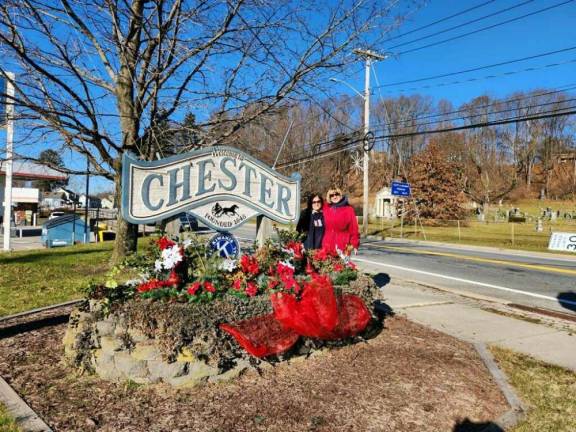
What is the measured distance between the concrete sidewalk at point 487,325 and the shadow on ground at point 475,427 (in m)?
1.87

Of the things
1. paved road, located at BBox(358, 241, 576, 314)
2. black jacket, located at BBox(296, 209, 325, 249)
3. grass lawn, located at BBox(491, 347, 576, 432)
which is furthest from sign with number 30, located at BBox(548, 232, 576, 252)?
grass lawn, located at BBox(491, 347, 576, 432)

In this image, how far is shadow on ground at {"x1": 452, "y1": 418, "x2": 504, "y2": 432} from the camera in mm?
3115

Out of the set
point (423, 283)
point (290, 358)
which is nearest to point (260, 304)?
point (290, 358)

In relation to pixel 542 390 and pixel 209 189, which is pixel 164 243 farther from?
pixel 542 390

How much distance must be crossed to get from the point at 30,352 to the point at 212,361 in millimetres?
1979

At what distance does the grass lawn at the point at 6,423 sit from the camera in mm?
2855

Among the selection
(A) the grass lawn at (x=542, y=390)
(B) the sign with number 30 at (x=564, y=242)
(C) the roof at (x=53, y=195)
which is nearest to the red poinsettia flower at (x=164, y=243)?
(A) the grass lawn at (x=542, y=390)

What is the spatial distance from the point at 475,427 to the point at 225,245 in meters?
2.96

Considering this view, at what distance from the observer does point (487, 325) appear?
6.04 m

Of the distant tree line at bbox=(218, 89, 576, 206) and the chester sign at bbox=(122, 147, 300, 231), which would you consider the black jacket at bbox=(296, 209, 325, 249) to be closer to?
the chester sign at bbox=(122, 147, 300, 231)

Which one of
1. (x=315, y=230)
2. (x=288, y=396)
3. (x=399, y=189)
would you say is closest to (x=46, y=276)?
(x=315, y=230)

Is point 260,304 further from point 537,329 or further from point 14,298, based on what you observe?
point 14,298

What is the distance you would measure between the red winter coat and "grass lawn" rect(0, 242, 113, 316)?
356cm

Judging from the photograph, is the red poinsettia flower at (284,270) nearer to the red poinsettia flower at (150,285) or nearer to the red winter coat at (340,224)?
the red poinsettia flower at (150,285)
